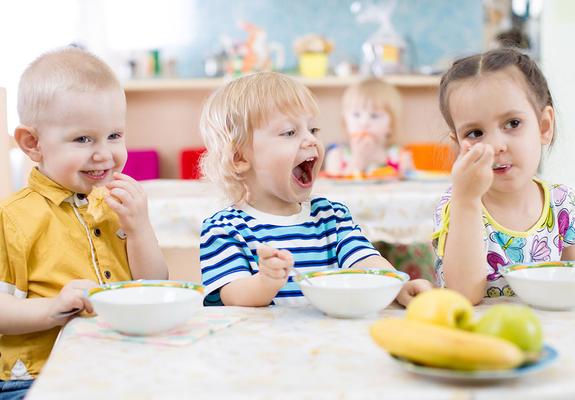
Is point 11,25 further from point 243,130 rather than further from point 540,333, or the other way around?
point 540,333

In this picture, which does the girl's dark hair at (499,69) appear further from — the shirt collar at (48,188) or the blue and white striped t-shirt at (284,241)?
the shirt collar at (48,188)

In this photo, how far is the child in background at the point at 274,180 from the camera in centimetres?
139

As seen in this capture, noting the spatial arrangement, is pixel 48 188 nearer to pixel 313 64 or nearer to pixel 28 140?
pixel 28 140

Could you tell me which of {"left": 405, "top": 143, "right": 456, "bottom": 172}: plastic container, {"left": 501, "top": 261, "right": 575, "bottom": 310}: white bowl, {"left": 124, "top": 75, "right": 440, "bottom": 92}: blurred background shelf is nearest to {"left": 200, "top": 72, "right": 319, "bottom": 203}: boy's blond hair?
{"left": 501, "top": 261, "right": 575, "bottom": 310}: white bowl

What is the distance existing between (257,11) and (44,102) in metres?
3.19

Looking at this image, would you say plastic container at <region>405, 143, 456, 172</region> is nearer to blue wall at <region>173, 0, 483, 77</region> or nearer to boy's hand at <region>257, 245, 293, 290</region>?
blue wall at <region>173, 0, 483, 77</region>

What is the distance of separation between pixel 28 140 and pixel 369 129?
7.71 feet

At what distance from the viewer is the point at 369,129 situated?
357 centimetres

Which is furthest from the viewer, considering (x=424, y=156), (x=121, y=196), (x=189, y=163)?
(x=189, y=163)

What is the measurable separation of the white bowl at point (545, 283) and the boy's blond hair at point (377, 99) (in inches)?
98.3

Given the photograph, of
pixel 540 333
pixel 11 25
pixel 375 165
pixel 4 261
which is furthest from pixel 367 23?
pixel 540 333

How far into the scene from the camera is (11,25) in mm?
4164

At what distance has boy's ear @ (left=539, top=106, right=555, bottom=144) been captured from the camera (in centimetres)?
149

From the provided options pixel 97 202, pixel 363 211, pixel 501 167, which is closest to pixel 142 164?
pixel 363 211
